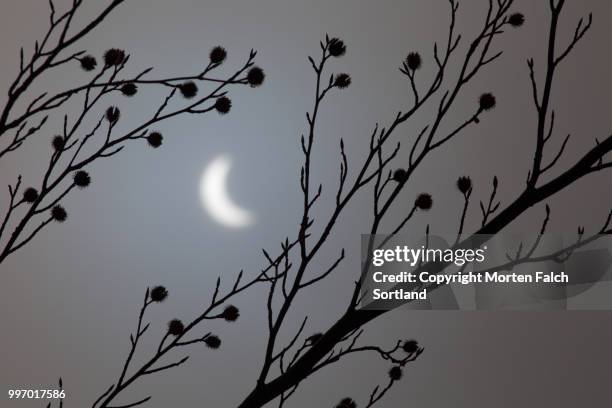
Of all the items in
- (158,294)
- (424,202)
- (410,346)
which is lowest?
(410,346)

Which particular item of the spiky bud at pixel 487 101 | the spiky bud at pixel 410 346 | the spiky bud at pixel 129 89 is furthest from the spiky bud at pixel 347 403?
the spiky bud at pixel 129 89

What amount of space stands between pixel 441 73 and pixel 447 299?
0.58 meters

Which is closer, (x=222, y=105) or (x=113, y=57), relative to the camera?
(x=113, y=57)

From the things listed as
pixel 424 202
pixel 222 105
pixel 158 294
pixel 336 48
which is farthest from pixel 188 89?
pixel 424 202

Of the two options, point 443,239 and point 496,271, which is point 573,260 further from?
point 443,239

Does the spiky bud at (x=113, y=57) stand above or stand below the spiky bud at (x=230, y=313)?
above

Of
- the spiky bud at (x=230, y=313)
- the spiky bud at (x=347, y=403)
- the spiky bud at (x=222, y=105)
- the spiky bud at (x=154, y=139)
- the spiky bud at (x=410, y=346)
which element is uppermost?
the spiky bud at (x=222, y=105)

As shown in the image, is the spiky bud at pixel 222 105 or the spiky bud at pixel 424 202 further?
the spiky bud at pixel 222 105

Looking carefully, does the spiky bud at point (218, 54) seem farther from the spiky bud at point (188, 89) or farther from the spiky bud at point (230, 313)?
the spiky bud at point (230, 313)

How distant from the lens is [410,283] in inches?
43.9

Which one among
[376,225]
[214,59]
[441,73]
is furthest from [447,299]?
[214,59]

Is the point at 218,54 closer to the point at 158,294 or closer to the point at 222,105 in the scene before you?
the point at 222,105

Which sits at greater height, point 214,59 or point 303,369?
point 214,59

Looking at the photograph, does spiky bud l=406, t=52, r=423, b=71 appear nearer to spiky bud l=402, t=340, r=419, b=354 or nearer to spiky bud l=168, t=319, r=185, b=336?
spiky bud l=402, t=340, r=419, b=354
